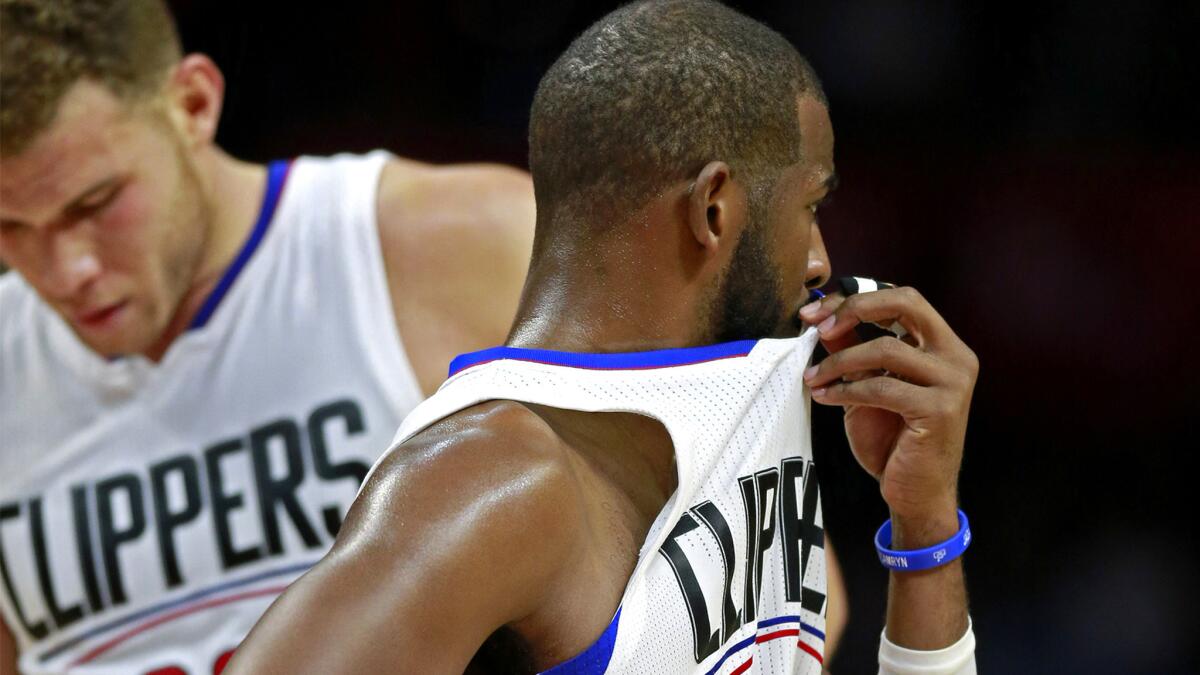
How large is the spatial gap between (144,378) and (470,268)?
2.43 feet

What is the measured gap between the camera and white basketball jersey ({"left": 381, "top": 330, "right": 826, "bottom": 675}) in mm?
1466

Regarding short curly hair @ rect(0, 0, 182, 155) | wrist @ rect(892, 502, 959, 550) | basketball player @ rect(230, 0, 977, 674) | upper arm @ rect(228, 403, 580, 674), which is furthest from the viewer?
short curly hair @ rect(0, 0, 182, 155)

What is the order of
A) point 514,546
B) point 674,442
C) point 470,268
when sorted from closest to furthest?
point 514,546
point 674,442
point 470,268

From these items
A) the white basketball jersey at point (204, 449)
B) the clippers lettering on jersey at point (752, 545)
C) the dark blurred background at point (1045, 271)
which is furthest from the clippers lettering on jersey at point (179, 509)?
the dark blurred background at point (1045, 271)

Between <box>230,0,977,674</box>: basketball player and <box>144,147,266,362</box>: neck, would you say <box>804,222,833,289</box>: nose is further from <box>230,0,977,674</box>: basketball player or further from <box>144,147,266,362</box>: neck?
<box>144,147,266,362</box>: neck

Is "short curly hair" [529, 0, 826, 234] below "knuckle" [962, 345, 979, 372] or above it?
above

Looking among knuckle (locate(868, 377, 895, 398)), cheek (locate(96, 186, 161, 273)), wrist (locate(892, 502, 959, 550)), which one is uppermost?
knuckle (locate(868, 377, 895, 398))

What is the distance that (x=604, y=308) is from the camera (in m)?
1.58

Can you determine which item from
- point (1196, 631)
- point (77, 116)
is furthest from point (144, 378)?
point (1196, 631)

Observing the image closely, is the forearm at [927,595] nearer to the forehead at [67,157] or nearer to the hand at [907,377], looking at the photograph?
the hand at [907,377]

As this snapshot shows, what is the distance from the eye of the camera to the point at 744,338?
1.68m

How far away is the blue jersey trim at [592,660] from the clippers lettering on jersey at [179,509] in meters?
1.63

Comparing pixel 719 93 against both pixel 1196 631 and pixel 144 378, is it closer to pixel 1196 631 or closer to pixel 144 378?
pixel 144 378

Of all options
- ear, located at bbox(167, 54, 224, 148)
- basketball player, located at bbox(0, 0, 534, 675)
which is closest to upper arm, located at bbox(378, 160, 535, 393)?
basketball player, located at bbox(0, 0, 534, 675)
